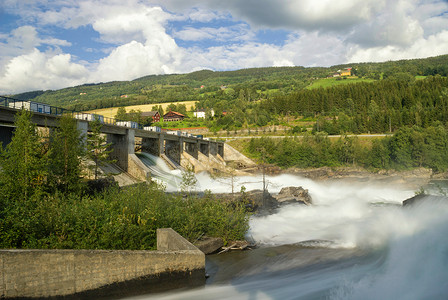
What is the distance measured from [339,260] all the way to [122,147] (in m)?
32.0

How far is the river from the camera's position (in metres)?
12.6

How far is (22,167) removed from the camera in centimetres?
1666

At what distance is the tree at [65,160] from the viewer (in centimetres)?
2062

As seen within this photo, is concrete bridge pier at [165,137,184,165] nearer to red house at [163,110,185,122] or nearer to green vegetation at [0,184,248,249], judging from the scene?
green vegetation at [0,184,248,249]

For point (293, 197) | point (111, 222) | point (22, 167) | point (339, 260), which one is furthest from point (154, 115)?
point (339, 260)

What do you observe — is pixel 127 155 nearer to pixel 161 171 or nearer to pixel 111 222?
pixel 161 171

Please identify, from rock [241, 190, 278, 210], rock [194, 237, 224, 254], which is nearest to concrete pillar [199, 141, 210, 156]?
rock [241, 190, 278, 210]

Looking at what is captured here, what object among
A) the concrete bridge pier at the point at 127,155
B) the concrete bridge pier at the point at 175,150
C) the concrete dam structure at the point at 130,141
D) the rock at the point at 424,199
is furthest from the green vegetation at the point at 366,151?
the rock at the point at 424,199

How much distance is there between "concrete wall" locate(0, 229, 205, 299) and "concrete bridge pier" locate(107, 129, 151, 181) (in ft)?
86.1

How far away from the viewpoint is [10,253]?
965cm

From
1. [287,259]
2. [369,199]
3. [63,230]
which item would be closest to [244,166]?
[369,199]

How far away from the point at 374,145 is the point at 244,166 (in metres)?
35.5

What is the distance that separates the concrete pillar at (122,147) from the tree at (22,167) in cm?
2281

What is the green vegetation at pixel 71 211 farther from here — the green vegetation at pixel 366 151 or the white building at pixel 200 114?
the white building at pixel 200 114
